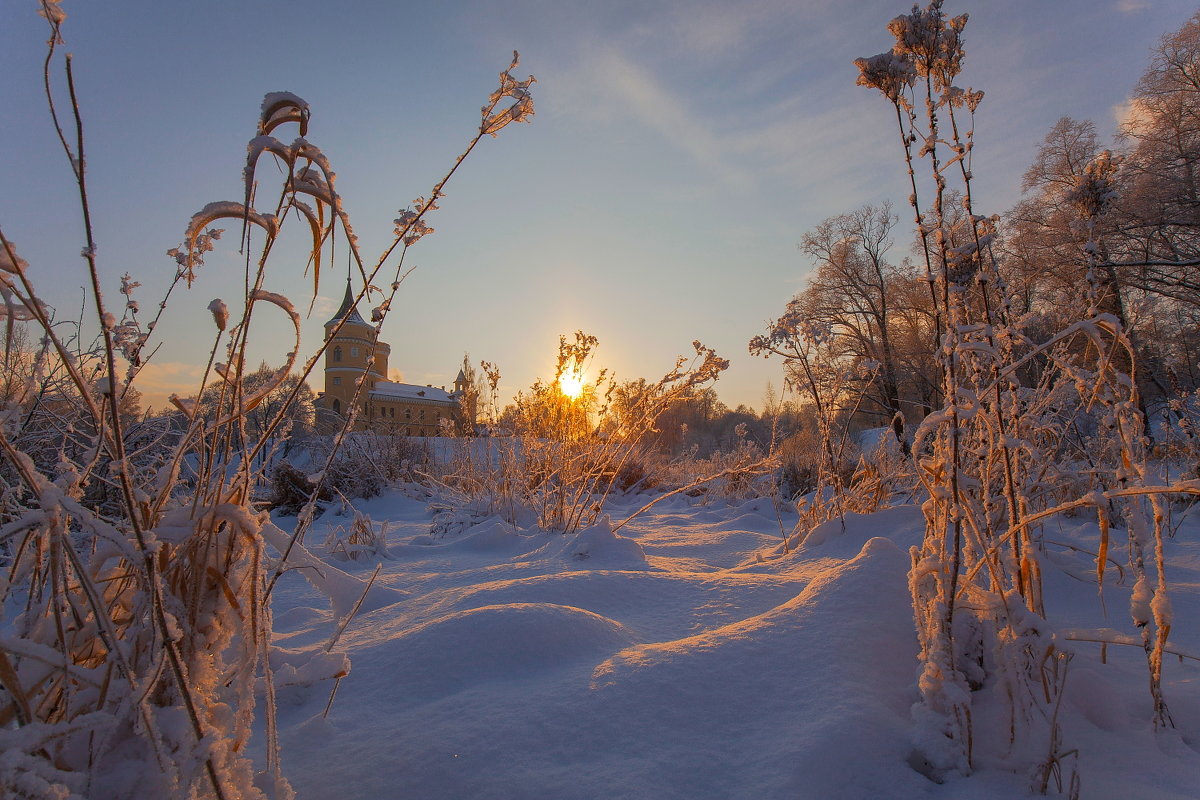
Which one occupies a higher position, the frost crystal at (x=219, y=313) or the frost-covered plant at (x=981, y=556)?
the frost crystal at (x=219, y=313)

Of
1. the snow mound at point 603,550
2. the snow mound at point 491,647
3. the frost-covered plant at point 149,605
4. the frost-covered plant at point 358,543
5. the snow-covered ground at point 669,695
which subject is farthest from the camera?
the frost-covered plant at point 358,543

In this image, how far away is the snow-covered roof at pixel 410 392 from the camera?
144ft

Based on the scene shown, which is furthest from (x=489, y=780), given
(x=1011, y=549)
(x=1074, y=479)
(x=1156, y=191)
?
(x=1156, y=191)

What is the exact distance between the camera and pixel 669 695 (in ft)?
3.97

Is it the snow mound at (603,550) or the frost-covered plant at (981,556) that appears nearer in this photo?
the frost-covered plant at (981,556)

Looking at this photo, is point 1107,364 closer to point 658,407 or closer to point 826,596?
point 826,596

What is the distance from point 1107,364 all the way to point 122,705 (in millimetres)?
1854

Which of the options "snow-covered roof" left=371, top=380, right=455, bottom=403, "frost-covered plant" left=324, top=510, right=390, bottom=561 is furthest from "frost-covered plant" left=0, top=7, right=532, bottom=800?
"snow-covered roof" left=371, top=380, right=455, bottom=403

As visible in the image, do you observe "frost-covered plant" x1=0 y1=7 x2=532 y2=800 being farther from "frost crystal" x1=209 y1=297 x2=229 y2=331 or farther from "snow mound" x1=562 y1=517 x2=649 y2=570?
"snow mound" x1=562 y1=517 x2=649 y2=570

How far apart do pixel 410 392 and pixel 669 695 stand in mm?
48827

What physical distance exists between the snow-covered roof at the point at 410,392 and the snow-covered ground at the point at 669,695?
41633 mm

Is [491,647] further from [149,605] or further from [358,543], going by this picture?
[358,543]

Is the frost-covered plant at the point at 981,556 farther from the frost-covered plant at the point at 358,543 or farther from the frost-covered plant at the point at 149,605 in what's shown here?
the frost-covered plant at the point at 358,543

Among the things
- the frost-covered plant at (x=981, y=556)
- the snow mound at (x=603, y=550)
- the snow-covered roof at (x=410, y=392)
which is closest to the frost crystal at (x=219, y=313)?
the frost-covered plant at (x=981, y=556)
